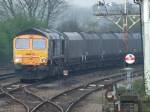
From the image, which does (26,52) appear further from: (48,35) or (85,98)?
(85,98)

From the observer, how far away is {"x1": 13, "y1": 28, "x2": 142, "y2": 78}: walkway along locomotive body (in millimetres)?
30641

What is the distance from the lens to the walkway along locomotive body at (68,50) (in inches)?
1206

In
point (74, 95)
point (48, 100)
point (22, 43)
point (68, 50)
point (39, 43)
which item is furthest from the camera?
point (68, 50)

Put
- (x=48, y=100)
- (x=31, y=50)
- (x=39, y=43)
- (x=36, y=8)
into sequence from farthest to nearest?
(x=36, y=8)
(x=39, y=43)
(x=31, y=50)
(x=48, y=100)

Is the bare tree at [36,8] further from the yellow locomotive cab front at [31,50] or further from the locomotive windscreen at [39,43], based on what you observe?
the locomotive windscreen at [39,43]

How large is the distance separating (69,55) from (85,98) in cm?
1227

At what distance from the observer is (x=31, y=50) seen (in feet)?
101

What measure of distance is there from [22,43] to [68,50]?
5.04 meters

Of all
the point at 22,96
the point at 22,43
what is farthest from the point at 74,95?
the point at 22,43

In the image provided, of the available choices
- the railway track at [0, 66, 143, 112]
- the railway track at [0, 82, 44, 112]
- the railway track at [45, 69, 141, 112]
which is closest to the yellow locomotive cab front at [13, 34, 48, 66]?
the railway track at [0, 66, 143, 112]

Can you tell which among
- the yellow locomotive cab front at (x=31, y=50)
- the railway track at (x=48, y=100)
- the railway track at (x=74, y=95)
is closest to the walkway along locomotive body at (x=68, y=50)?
the yellow locomotive cab front at (x=31, y=50)

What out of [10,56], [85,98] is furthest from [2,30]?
[85,98]

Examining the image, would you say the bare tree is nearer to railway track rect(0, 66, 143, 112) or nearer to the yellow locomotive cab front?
the yellow locomotive cab front

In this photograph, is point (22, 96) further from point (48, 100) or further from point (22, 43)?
point (22, 43)
